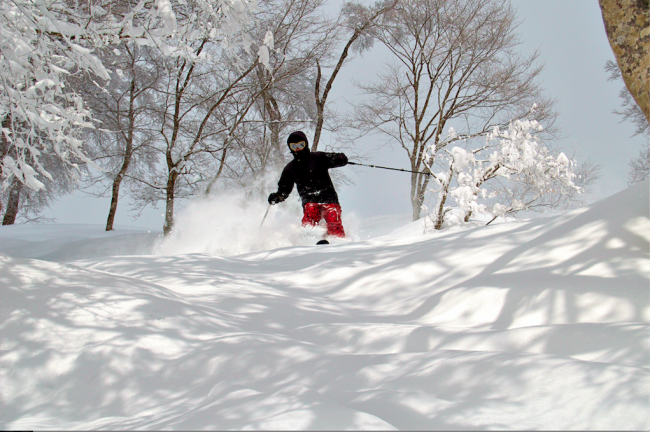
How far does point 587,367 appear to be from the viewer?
1.11 m

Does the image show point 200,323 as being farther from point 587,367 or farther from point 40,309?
point 587,367

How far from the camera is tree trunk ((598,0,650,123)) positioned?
224cm

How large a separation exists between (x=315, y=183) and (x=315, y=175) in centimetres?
15

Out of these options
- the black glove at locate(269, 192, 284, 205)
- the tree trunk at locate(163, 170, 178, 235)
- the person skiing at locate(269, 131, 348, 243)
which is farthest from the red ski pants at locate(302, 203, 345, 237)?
the tree trunk at locate(163, 170, 178, 235)

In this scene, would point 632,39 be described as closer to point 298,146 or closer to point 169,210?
point 298,146

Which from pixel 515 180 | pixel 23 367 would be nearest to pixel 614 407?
pixel 23 367

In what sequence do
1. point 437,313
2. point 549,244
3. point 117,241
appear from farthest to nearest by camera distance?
point 117,241, point 549,244, point 437,313

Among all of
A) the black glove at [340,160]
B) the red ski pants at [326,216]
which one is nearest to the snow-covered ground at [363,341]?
the red ski pants at [326,216]

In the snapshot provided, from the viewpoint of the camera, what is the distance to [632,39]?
228cm

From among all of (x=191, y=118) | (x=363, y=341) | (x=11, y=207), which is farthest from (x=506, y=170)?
(x=11, y=207)

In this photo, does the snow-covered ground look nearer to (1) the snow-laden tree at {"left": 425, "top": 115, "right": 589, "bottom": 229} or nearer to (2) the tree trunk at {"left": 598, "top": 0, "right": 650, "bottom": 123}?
(2) the tree trunk at {"left": 598, "top": 0, "right": 650, "bottom": 123}

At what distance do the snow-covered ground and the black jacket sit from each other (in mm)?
3246

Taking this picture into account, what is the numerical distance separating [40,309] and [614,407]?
95.9 inches

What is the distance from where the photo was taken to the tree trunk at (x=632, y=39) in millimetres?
2236
